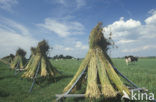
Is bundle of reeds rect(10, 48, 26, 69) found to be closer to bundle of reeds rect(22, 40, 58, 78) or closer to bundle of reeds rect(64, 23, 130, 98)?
bundle of reeds rect(22, 40, 58, 78)

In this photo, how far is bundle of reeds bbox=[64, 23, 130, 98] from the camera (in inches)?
148

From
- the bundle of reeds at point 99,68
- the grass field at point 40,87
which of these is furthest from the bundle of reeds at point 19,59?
the bundle of reeds at point 99,68

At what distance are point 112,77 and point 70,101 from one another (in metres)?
1.91

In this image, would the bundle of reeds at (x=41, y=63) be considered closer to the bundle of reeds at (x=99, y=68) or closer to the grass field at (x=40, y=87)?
the grass field at (x=40, y=87)

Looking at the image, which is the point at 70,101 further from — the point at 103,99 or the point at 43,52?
the point at 43,52

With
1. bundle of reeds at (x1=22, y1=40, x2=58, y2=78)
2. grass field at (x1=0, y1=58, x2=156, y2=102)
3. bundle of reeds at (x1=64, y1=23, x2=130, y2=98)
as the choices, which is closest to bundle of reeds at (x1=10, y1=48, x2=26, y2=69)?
grass field at (x1=0, y1=58, x2=156, y2=102)

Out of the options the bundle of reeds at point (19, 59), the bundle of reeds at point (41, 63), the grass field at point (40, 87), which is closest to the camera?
the grass field at point (40, 87)

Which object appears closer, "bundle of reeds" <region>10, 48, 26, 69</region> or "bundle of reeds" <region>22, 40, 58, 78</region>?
"bundle of reeds" <region>22, 40, 58, 78</region>

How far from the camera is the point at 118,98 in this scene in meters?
4.39

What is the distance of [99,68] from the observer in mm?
4188

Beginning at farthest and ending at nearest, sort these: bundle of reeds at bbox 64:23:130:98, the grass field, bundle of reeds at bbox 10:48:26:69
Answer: bundle of reeds at bbox 10:48:26:69
the grass field
bundle of reeds at bbox 64:23:130:98

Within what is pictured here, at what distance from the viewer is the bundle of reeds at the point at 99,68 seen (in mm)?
3756

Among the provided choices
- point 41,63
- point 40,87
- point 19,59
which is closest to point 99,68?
point 40,87

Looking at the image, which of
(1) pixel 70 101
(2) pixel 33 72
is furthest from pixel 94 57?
(2) pixel 33 72
